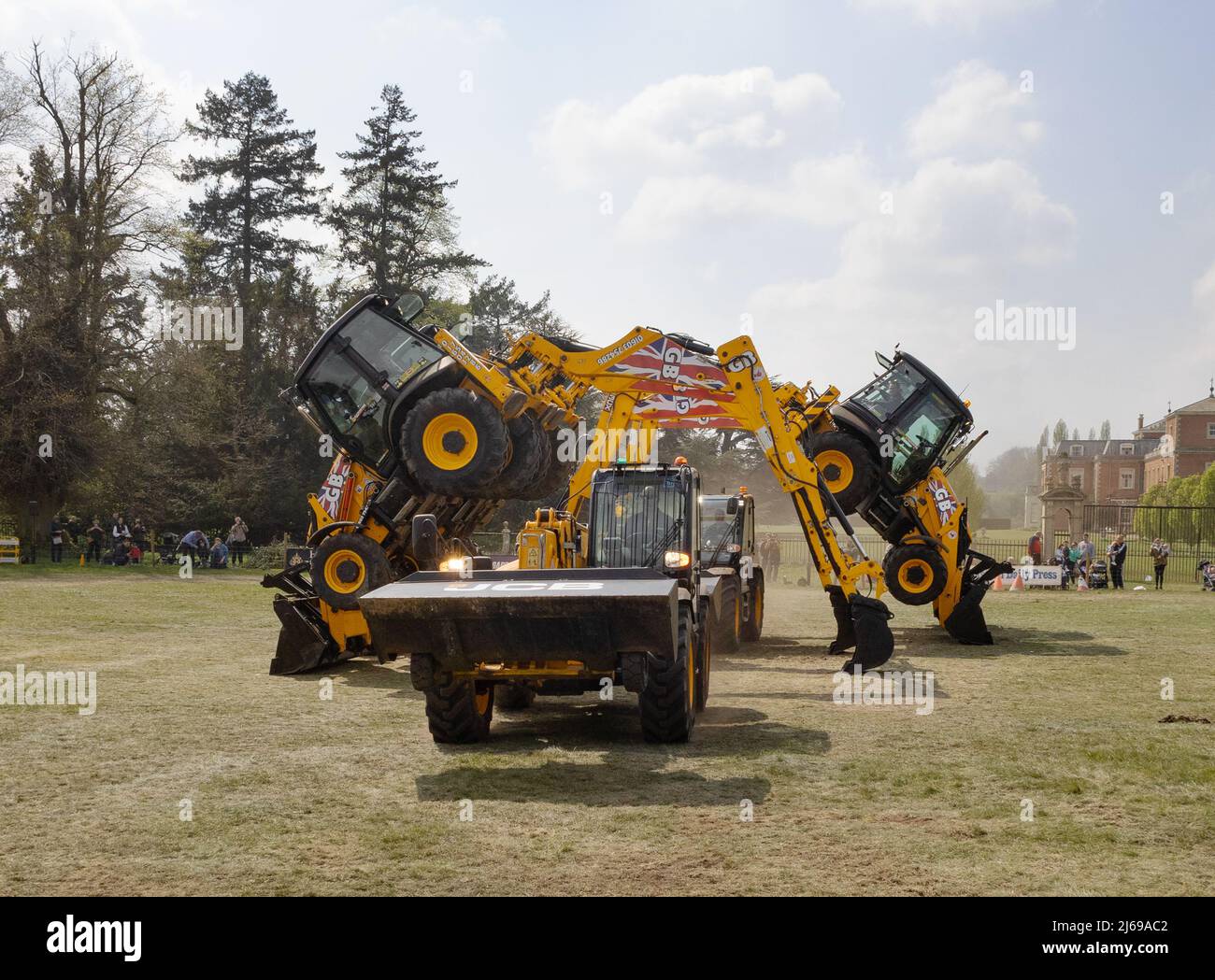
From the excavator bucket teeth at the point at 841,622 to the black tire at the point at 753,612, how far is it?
5.41 ft

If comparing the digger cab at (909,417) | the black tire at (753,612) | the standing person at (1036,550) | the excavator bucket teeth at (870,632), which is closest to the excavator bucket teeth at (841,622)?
the black tire at (753,612)

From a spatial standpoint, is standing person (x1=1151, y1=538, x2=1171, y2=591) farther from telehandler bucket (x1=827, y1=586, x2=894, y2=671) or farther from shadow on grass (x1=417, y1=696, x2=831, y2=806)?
shadow on grass (x1=417, y1=696, x2=831, y2=806)

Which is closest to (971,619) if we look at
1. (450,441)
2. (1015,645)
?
(1015,645)

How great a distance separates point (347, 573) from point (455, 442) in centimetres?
221

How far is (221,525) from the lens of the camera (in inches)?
1805

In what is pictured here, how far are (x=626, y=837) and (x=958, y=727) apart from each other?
16.5ft

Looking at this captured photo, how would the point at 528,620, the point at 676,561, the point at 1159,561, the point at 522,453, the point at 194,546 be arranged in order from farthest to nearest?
1. the point at 194,546
2. the point at 1159,561
3. the point at 522,453
4. the point at 676,561
5. the point at 528,620

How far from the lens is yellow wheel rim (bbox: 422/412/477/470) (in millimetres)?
14836

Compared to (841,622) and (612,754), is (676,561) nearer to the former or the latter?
(612,754)

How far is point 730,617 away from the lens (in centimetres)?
1752

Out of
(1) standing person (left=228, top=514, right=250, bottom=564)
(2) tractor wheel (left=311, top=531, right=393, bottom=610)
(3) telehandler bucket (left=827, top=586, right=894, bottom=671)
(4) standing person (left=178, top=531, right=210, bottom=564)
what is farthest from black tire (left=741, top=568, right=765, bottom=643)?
(1) standing person (left=228, top=514, right=250, bottom=564)

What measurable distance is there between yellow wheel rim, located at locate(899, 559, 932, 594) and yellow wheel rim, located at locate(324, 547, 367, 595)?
8.49m

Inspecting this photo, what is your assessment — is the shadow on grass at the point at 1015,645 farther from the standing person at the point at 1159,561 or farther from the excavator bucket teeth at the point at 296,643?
the standing person at the point at 1159,561

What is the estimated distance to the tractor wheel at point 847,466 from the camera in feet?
62.6
